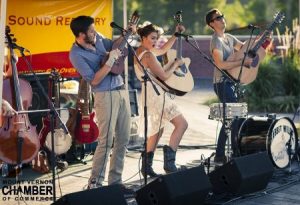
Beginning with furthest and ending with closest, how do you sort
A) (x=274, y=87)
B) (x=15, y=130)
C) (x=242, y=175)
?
(x=274, y=87) < (x=15, y=130) < (x=242, y=175)

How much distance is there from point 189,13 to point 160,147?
25.1 m

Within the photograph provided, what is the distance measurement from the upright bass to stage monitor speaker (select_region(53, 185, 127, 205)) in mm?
1713

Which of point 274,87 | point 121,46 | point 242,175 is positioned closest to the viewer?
point 121,46

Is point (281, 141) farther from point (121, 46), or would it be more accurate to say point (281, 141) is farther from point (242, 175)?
point (121, 46)

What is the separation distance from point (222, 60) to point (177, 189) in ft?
8.53

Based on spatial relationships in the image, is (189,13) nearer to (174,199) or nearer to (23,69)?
(23,69)

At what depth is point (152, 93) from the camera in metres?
8.23

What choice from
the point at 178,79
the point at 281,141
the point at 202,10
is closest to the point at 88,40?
the point at 178,79

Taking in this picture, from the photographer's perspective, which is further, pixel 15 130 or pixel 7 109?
pixel 15 130

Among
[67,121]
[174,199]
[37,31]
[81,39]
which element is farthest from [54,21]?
[174,199]

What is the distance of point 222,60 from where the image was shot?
28.2 ft

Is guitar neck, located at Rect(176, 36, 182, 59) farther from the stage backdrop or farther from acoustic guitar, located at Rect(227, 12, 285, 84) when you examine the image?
the stage backdrop

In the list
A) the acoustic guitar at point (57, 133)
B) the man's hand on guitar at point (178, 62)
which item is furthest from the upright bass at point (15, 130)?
the man's hand on guitar at point (178, 62)

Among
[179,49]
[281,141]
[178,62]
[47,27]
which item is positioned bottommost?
[281,141]
